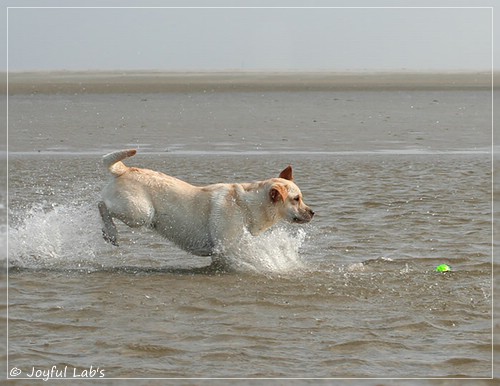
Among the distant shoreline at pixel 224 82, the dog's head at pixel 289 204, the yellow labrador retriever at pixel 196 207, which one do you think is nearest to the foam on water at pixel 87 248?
the yellow labrador retriever at pixel 196 207

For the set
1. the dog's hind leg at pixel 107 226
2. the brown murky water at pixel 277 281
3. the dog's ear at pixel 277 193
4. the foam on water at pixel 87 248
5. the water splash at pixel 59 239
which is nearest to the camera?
the brown murky water at pixel 277 281

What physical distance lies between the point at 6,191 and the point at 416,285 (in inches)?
219

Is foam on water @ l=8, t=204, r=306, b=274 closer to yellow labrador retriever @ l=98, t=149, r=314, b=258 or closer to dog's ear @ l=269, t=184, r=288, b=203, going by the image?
yellow labrador retriever @ l=98, t=149, r=314, b=258

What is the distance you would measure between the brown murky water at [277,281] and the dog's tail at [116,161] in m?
0.62

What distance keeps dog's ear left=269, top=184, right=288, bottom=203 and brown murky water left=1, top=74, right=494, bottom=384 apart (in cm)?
48

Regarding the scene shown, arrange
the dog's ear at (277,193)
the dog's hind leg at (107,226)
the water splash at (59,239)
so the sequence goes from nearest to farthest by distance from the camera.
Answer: the dog's ear at (277,193)
the dog's hind leg at (107,226)
the water splash at (59,239)

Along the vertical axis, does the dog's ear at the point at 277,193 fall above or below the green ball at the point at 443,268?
above

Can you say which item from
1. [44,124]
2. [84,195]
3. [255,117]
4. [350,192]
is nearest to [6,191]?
[84,195]

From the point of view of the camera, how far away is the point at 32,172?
46.3ft

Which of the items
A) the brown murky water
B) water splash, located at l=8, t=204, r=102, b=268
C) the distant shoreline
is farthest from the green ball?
the distant shoreline

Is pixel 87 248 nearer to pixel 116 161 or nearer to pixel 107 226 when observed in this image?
pixel 107 226

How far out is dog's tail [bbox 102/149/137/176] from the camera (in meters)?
8.12

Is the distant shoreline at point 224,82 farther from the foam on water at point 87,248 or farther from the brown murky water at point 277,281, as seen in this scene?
the foam on water at point 87,248

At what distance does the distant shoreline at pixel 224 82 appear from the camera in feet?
119
